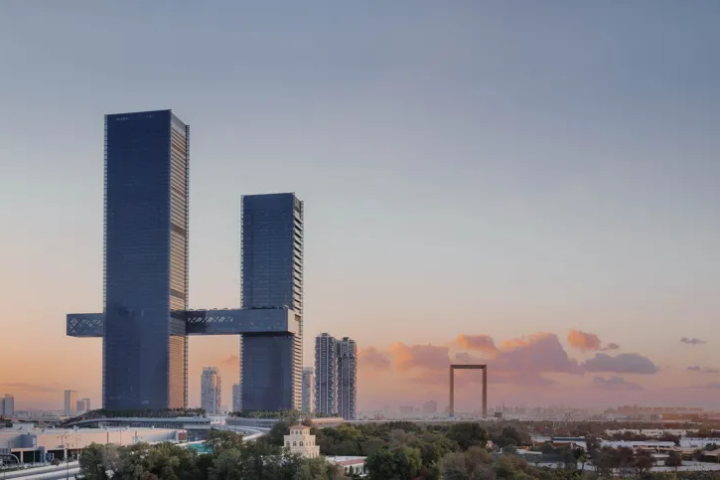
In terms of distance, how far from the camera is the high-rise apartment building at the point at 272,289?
146 metres

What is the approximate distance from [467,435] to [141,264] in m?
49.9

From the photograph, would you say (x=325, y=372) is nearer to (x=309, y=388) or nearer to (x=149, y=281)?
(x=309, y=388)

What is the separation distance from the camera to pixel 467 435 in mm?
97938

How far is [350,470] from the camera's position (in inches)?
2977

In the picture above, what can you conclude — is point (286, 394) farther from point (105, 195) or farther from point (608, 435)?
point (608, 435)

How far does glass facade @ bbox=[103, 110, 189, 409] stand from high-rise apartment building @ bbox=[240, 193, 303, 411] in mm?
17568

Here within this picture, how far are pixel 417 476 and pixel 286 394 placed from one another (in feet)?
245

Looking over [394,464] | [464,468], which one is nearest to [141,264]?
[394,464]

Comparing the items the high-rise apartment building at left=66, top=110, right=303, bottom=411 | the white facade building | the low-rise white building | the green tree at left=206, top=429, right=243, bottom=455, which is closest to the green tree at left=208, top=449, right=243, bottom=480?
the white facade building

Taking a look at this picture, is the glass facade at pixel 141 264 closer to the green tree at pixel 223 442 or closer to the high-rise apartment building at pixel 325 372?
the green tree at pixel 223 442


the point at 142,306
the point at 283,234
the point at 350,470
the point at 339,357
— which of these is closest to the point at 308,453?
the point at 350,470

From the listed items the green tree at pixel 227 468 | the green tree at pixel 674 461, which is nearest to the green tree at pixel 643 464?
the green tree at pixel 674 461

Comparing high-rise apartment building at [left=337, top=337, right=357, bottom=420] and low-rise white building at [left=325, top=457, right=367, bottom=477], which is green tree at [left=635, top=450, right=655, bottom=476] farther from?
high-rise apartment building at [left=337, top=337, right=357, bottom=420]

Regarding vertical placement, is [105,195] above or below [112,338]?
above
